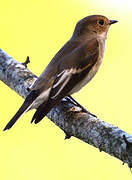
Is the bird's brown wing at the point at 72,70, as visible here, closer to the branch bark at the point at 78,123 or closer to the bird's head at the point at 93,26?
the branch bark at the point at 78,123

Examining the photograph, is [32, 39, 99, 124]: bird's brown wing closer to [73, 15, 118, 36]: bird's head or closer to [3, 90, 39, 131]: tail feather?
[3, 90, 39, 131]: tail feather

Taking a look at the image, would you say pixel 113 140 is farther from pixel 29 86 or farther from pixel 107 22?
pixel 107 22

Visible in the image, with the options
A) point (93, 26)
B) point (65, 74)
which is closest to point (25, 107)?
point (65, 74)

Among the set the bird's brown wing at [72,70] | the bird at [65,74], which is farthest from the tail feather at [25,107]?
the bird's brown wing at [72,70]

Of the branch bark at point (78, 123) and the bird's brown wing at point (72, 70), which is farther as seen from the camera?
the bird's brown wing at point (72, 70)

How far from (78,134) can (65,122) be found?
36 centimetres

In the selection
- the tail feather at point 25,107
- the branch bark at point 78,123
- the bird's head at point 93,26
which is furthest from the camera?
the bird's head at point 93,26

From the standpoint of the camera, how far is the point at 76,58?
4914mm

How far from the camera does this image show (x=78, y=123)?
4.25 m

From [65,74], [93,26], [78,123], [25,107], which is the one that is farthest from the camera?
[93,26]

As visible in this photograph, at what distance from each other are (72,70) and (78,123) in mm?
758

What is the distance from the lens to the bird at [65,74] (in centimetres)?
451

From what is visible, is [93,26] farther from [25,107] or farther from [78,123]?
[78,123]

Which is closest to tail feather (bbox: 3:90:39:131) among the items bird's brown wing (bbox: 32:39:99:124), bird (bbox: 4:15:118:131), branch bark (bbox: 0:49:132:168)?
bird (bbox: 4:15:118:131)
